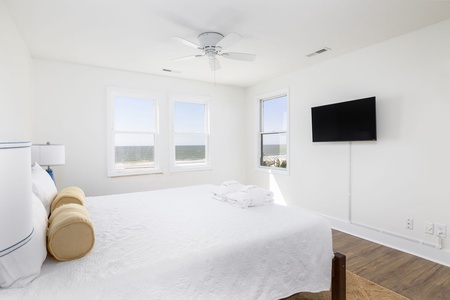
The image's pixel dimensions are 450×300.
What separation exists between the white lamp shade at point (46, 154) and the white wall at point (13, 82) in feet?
0.74

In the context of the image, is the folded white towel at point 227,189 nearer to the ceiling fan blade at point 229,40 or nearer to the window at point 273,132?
the ceiling fan blade at point 229,40

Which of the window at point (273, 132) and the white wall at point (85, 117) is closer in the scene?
the white wall at point (85, 117)

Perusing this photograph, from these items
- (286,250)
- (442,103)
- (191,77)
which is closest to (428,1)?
(442,103)

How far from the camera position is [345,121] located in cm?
332

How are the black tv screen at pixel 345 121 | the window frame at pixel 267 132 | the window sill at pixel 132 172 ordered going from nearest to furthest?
the black tv screen at pixel 345 121, the window sill at pixel 132 172, the window frame at pixel 267 132

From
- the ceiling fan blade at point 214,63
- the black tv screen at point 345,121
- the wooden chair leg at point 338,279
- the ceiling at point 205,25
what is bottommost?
the wooden chair leg at point 338,279

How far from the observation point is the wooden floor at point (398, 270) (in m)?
2.10

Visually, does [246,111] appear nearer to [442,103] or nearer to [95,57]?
[95,57]

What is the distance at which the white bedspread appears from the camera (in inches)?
44.1

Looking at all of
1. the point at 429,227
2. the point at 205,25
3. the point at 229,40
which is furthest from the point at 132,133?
the point at 429,227

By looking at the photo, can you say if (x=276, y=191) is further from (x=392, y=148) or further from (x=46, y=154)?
(x=46, y=154)

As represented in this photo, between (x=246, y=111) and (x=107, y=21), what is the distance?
3.45m

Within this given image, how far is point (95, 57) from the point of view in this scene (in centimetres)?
347

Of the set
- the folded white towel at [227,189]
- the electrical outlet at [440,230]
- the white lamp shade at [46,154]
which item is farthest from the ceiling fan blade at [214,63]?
the electrical outlet at [440,230]
